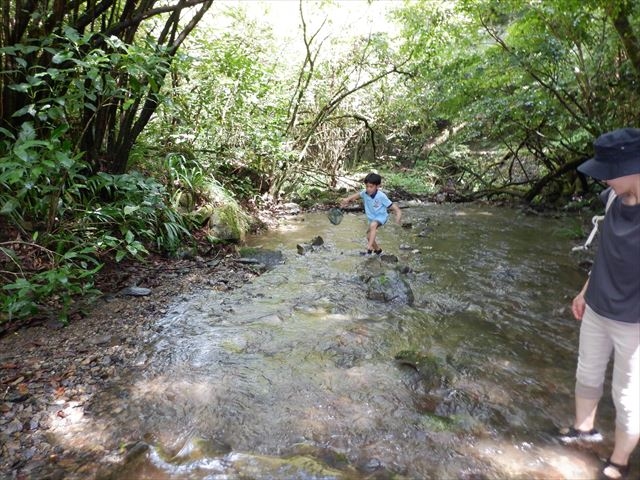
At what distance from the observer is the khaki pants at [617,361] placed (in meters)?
2.40

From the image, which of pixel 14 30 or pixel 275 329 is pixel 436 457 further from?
pixel 14 30

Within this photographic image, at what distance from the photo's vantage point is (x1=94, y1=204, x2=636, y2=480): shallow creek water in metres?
2.66

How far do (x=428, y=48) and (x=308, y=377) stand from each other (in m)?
10.7

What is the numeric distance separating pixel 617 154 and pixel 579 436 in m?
1.90

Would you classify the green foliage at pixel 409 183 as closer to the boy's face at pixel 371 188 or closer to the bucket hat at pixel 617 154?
the boy's face at pixel 371 188

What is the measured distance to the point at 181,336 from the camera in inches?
170

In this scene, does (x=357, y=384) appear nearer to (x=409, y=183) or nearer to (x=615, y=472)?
(x=615, y=472)

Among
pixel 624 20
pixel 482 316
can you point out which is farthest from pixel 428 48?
pixel 482 316

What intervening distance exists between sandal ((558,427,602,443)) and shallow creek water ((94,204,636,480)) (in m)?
0.06

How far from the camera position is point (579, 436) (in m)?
2.87

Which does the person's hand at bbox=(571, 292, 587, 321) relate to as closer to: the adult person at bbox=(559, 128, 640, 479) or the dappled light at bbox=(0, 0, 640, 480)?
the adult person at bbox=(559, 128, 640, 479)

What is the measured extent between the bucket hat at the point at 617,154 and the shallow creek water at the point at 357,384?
1827 millimetres

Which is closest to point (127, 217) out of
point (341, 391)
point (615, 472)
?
point (341, 391)

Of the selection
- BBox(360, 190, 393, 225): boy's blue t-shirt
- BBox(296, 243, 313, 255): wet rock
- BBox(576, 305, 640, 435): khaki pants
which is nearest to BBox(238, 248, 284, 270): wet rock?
BBox(296, 243, 313, 255): wet rock
